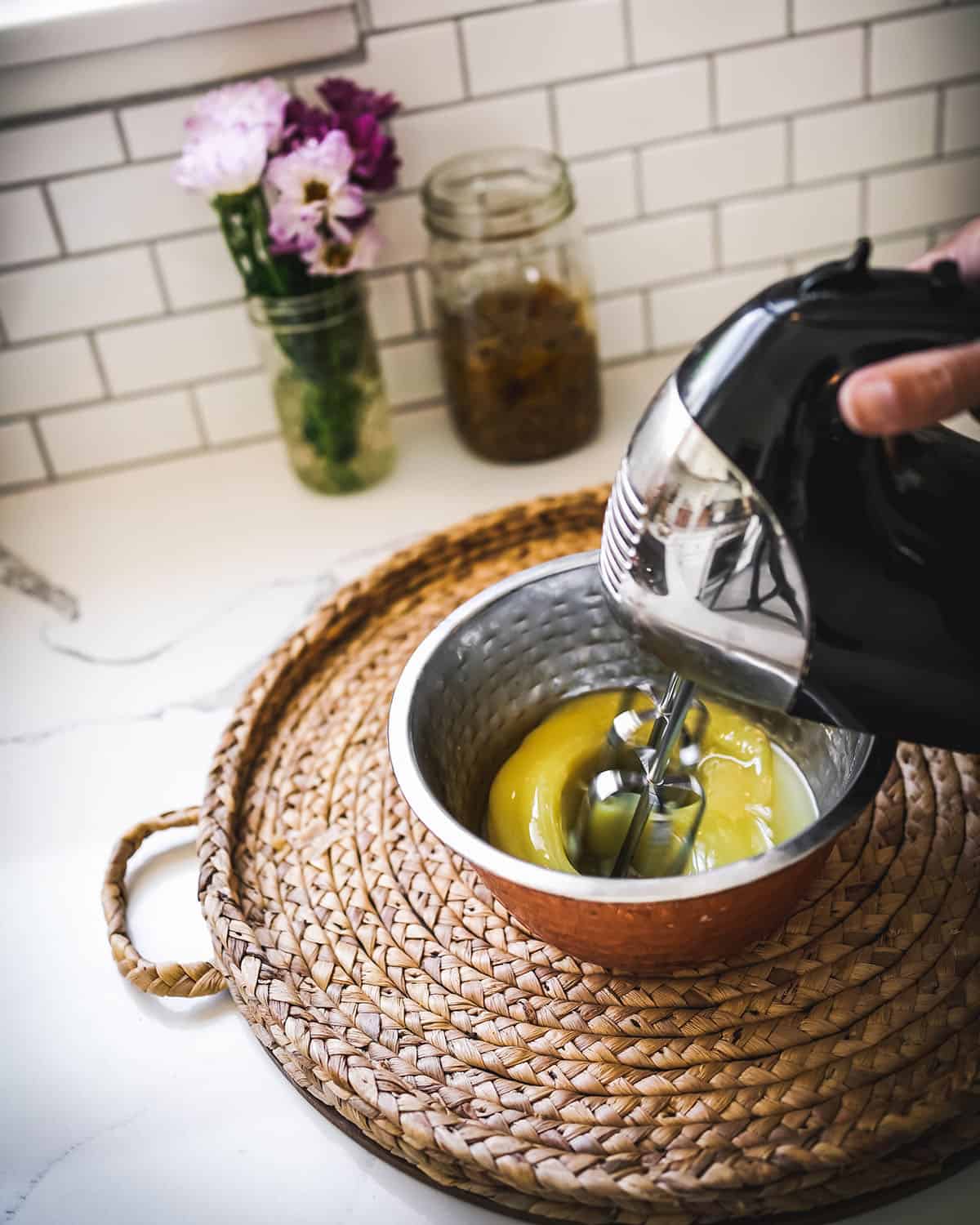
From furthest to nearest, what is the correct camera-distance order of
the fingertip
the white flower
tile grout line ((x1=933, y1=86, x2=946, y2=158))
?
tile grout line ((x1=933, y1=86, x2=946, y2=158)) → the white flower → the fingertip

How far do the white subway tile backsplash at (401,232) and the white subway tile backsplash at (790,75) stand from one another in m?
0.27

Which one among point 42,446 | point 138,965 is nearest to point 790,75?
point 42,446

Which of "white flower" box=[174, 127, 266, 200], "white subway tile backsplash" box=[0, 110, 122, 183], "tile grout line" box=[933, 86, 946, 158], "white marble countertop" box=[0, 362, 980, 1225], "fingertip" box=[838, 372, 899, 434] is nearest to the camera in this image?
"fingertip" box=[838, 372, 899, 434]

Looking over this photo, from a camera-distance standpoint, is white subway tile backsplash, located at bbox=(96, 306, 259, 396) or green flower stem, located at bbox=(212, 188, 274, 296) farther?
white subway tile backsplash, located at bbox=(96, 306, 259, 396)

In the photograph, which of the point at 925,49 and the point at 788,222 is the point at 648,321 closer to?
the point at 788,222

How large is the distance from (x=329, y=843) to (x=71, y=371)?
0.55 metres

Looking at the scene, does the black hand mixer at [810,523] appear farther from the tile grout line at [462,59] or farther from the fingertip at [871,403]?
the tile grout line at [462,59]

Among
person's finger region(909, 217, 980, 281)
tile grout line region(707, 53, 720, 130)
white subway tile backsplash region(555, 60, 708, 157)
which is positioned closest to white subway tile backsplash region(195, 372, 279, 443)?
white subway tile backsplash region(555, 60, 708, 157)

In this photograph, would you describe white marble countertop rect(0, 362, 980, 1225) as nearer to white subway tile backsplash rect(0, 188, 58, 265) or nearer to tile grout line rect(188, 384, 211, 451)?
tile grout line rect(188, 384, 211, 451)

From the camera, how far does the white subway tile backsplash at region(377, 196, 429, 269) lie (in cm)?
103

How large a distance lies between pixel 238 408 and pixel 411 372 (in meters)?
0.16

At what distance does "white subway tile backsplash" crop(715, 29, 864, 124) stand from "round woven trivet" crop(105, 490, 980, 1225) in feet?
1.94

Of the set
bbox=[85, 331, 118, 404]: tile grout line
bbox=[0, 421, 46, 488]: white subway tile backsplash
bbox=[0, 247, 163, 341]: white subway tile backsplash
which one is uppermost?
bbox=[0, 247, 163, 341]: white subway tile backsplash

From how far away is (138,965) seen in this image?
668mm
